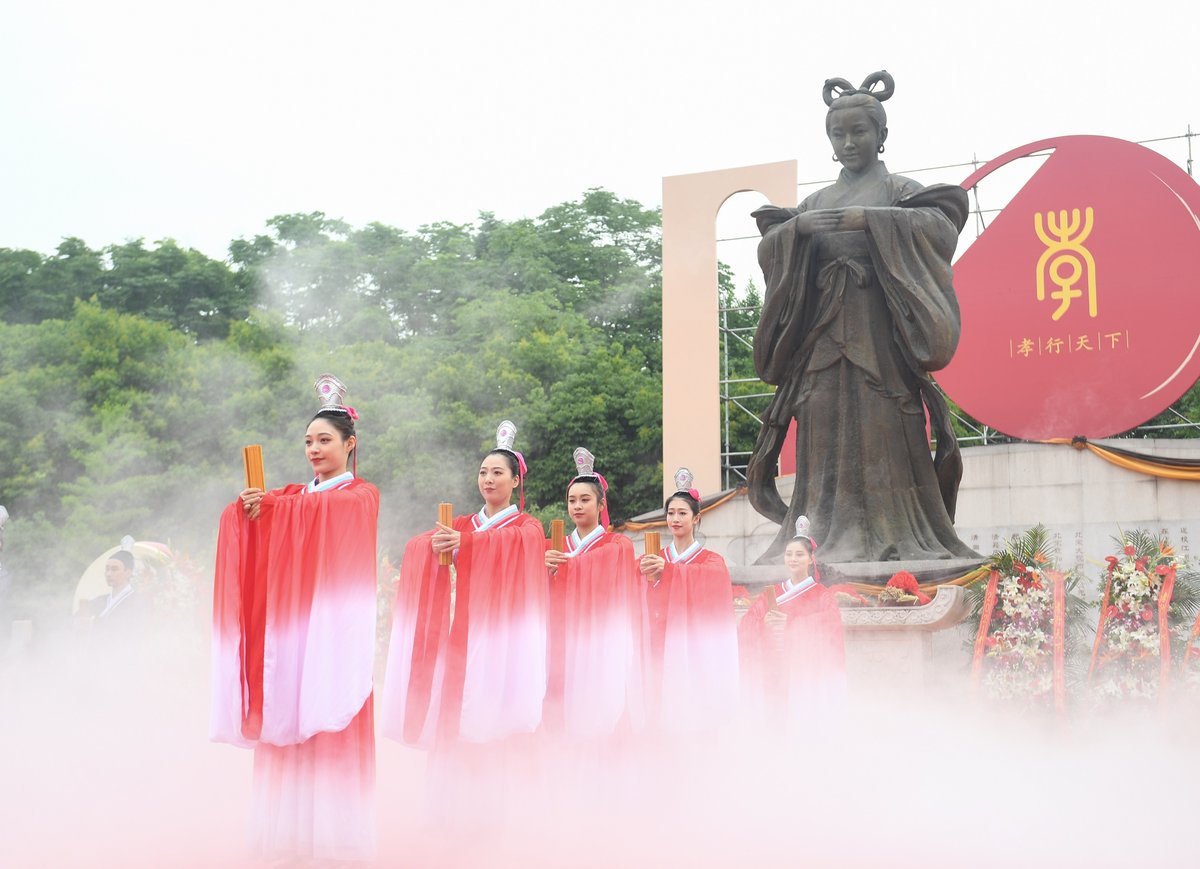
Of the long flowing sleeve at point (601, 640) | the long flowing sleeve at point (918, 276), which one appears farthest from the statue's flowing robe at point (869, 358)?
the long flowing sleeve at point (601, 640)

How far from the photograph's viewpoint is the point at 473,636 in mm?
4793

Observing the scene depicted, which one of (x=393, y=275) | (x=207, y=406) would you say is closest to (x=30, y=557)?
(x=207, y=406)

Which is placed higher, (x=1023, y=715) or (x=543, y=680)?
(x=543, y=680)

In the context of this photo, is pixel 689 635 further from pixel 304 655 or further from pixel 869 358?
pixel 869 358

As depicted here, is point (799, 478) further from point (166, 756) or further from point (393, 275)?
point (393, 275)

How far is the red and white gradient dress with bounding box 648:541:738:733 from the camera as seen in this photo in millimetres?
5793

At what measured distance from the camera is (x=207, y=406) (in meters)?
20.6

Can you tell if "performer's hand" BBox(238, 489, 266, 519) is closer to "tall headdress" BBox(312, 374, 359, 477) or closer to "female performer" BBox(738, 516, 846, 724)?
"tall headdress" BBox(312, 374, 359, 477)

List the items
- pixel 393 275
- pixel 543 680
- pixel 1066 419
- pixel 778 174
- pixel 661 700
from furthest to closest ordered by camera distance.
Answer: pixel 393 275
pixel 778 174
pixel 1066 419
pixel 661 700
pixel 543 680

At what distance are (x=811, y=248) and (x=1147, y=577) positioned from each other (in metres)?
3.01

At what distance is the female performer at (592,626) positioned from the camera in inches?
212

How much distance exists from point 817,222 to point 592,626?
394cm

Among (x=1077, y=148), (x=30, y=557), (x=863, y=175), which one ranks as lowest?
(x=30, y=557)

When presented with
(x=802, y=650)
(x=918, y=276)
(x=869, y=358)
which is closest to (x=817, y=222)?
(x=918, y=276)
